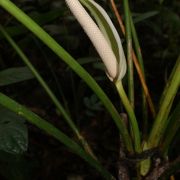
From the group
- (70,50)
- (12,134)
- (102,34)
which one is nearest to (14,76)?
(12,134)

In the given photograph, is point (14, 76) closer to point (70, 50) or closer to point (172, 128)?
point (172, 128)

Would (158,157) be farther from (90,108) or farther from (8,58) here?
(8,58)

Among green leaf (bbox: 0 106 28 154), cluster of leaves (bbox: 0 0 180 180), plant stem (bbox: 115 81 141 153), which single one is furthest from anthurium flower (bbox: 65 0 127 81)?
cluster of leaves (bbox: 0 0 180 180)

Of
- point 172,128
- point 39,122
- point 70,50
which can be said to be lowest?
point 70,50

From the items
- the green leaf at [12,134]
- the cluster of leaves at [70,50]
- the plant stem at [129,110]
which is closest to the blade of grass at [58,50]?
the plant stem at [129,110]

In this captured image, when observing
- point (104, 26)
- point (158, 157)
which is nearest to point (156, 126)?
point (158, 157)

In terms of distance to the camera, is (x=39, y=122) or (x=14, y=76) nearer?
(x=39, y=122)

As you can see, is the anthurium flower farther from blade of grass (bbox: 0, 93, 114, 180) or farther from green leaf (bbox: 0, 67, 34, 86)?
green leaf (bbox: 0, 67, 34, 86)
